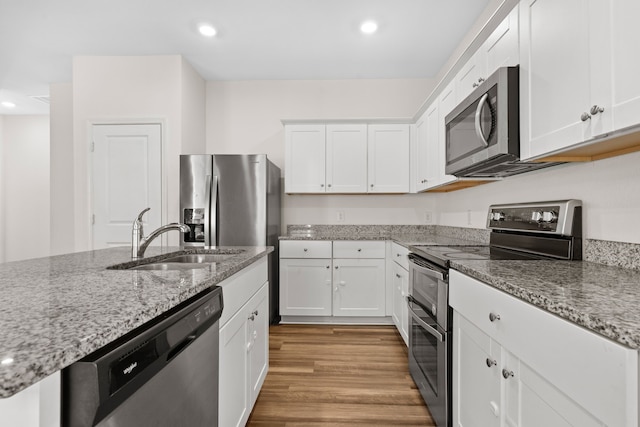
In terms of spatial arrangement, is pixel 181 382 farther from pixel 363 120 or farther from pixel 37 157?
pixel 37 157

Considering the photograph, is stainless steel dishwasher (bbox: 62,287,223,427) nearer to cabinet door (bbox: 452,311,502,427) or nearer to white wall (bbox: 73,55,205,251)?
cabinet door (bbox: 452,311,502,427)

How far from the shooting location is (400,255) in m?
2.81

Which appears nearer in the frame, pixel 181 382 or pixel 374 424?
pixel 181 382

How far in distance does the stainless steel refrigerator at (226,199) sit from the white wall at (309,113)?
0.84 metres

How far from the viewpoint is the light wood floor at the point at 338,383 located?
1778 millimetres

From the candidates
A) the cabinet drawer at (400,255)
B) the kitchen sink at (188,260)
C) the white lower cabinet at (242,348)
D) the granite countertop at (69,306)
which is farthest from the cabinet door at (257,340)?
the cabinet drawer at (400,255)

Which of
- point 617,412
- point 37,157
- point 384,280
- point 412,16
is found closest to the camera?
point 617,412

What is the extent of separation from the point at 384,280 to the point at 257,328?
1.75 meters

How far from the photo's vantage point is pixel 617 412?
61 cm

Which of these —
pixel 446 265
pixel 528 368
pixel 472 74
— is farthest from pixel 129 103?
pixel 528 368

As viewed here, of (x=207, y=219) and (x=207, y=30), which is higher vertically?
(x=207, y=30)

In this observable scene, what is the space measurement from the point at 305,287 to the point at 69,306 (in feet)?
8.63

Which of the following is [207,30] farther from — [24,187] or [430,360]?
[24,187]

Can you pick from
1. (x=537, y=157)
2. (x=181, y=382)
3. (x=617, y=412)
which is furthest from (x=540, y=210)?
(x=181, y=382)
